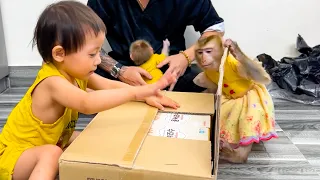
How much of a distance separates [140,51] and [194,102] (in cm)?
35

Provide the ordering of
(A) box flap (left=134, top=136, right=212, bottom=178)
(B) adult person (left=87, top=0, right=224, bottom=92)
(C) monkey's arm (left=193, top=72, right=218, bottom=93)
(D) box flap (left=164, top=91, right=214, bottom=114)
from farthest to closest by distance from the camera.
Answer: (B) adult person (left=87, top=0, right=224, bottom=92), (C) monkey's arm (left=193, top=72, right=218, bottom=93), (D) box flap (left=164, top=91, right=214, bottom=114), (A) box flap (left=134, top=136, right=212, bottom=178)

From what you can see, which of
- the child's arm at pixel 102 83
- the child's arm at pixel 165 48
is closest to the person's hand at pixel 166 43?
the child's arm at pixel 165 48

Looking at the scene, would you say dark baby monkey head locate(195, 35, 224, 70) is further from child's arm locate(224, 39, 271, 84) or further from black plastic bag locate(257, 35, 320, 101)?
black plastic bag locate(257, 35, 320, 101)

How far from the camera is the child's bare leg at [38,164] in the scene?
2.56 feet

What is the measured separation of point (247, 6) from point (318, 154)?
→ 76cm

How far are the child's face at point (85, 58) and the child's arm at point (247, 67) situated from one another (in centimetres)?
35

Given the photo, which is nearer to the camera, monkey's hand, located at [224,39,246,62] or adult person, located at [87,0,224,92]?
monkey's hand, located at [224,39,246,62]

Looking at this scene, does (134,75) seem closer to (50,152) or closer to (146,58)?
(146,58)

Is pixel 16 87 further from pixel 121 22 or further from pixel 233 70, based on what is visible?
pixel 233 70

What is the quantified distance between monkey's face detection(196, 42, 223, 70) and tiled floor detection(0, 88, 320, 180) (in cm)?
31

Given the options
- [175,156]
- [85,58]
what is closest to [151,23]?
[85,58]

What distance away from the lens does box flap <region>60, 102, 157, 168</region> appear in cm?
67

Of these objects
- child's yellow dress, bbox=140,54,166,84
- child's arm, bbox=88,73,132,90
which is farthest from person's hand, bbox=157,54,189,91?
child's arm, bbox=88,73,132,90

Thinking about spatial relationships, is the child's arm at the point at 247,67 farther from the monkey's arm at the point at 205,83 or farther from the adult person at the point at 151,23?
the adult person at the point at 151,23
